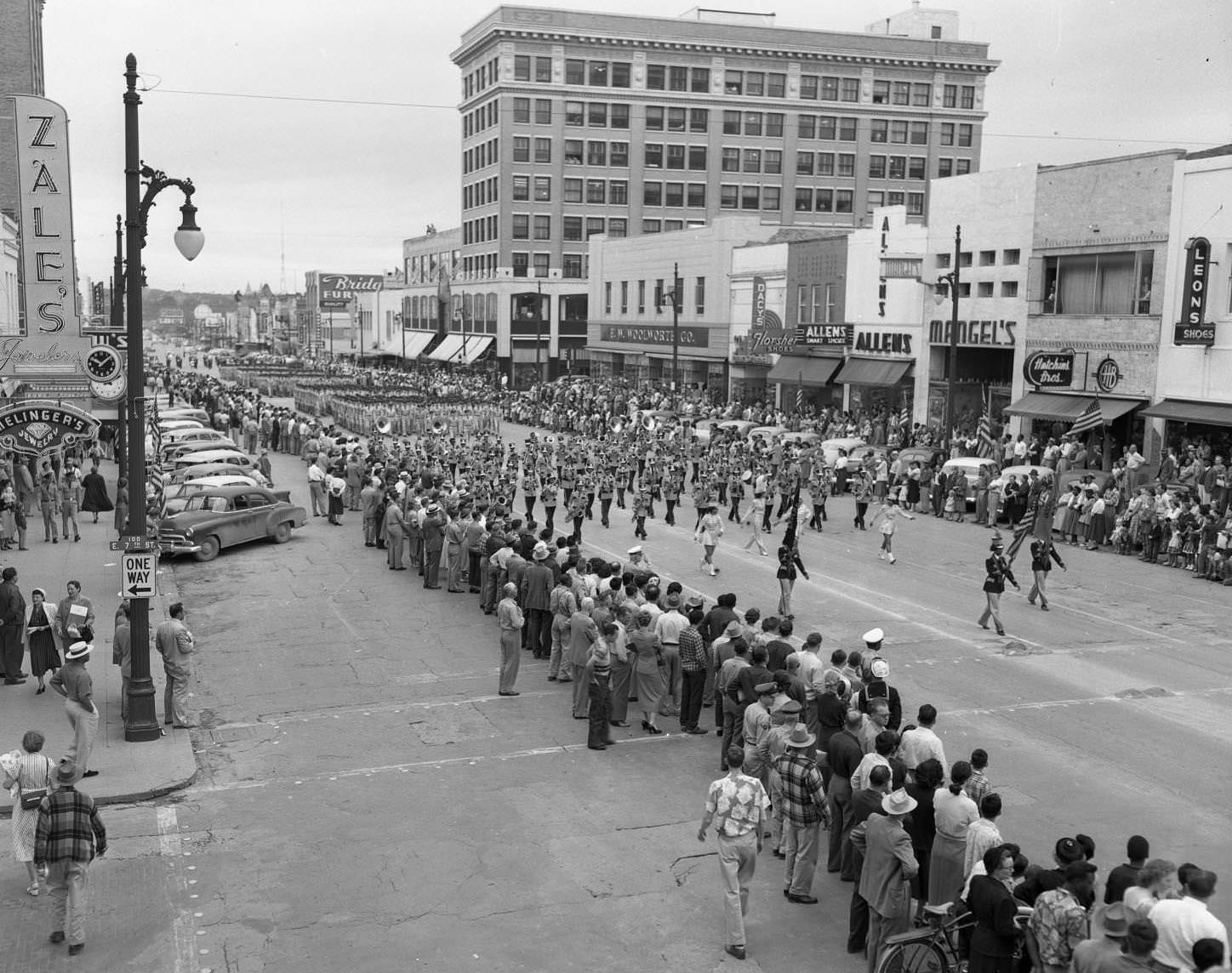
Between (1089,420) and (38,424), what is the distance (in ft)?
88.6

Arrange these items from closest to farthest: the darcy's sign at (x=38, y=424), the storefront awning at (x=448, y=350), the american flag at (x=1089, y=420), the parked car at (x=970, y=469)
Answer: the darcy's sign at (x=38, y=424) → the parked car at (x=970, y=469) → the american flag at (x=1089, y=420) → the storefront awning at (x=448, y=350)

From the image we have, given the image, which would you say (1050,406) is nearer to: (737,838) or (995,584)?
(995,584)

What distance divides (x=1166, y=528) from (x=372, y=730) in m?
19.3

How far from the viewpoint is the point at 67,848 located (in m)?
9.35

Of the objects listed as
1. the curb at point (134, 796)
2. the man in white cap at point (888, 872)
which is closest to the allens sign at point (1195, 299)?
the man in white cap at point (888, 872)

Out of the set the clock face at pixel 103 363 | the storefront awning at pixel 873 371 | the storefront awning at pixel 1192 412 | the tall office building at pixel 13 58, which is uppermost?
the tall office building at pixel 13 58

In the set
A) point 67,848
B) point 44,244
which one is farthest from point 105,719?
point 44,244

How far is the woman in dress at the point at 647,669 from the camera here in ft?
48.4

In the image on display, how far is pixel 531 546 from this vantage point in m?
19.5

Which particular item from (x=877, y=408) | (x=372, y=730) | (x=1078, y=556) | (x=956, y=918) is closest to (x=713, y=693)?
(x=372, y=730)

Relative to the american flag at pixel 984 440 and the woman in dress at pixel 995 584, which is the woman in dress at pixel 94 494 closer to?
the woman in dress at pixel 995 584

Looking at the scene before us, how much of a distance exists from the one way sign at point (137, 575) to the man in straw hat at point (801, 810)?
8095 mm

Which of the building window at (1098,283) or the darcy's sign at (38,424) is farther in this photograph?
the building window at (1098,283)

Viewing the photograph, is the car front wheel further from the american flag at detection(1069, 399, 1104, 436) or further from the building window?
the building window
